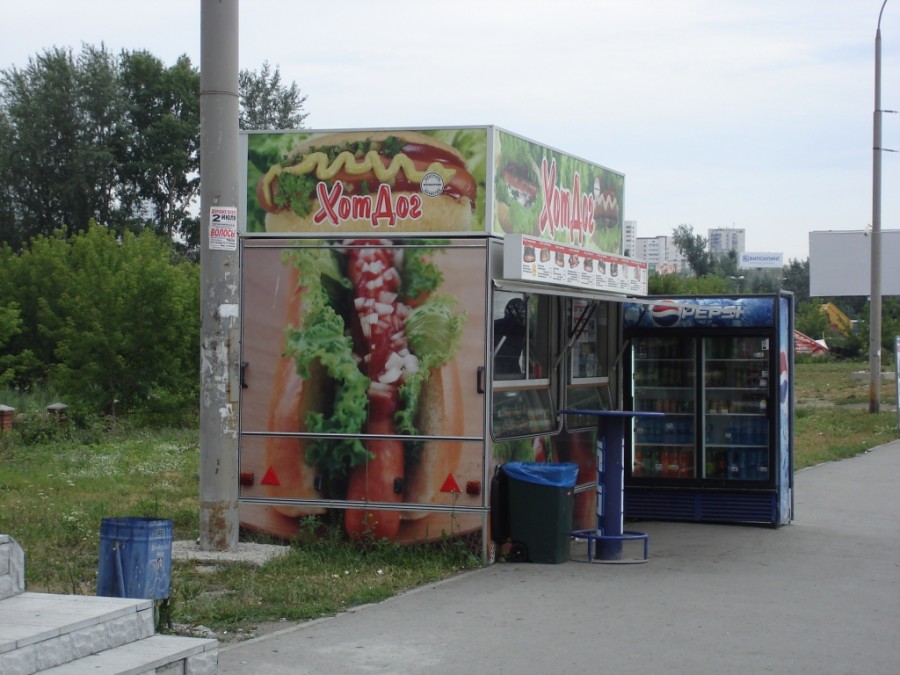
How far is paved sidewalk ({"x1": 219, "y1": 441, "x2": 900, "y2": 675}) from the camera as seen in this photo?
738 centimetres

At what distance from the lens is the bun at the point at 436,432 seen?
10.6 meters

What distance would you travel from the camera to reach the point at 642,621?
855 cm

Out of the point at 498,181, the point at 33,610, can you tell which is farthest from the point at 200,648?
the point at 498,181

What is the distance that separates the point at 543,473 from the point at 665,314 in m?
3.83

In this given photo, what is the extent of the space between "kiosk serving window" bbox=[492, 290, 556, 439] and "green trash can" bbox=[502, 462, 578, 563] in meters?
0.46

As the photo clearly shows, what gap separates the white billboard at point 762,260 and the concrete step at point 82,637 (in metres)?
170

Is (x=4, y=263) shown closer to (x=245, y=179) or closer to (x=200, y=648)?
(x=245, y=179)

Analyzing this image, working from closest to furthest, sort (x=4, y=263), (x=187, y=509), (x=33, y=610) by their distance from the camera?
(x=33, y=610) → (x=187, y=509) → (x=4, y=263)

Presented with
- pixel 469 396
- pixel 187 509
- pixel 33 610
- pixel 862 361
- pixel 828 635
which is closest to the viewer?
pixel 33 610

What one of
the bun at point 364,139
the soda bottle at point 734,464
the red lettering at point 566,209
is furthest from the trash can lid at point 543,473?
the soda bottle at point 734,464

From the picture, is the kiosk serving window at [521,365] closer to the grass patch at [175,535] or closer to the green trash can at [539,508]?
the green trash can at [539,508]

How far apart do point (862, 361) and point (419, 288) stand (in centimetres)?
5709

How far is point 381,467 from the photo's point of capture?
10.8m

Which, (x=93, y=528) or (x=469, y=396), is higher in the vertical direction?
(x=469, y=396)
